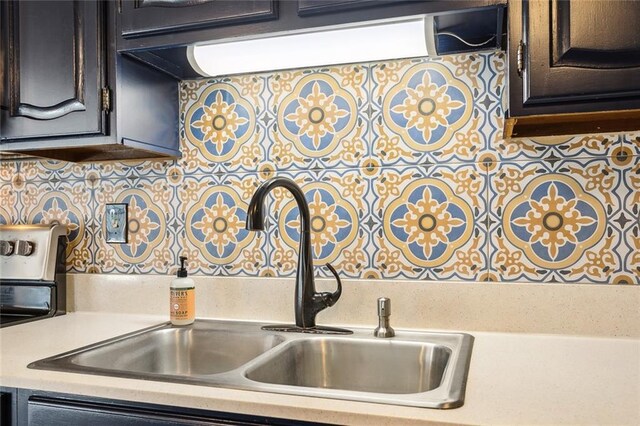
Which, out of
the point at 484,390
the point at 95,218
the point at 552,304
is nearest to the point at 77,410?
the point at 484,390

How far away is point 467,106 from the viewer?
1.40 meters

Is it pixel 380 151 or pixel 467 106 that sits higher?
pixel 467 106

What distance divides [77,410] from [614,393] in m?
0.98

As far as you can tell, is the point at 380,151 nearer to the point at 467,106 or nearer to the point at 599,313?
the point at 467,106

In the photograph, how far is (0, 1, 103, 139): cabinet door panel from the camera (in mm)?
1396

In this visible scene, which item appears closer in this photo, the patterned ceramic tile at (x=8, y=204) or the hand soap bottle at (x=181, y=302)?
the hand soap bottle at (x=181, y=302)

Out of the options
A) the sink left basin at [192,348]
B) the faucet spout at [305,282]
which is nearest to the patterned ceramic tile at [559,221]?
the faucet spout at [305,282]

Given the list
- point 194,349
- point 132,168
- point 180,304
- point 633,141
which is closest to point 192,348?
point 194,349

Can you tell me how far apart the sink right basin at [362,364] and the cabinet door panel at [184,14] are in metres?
0.81

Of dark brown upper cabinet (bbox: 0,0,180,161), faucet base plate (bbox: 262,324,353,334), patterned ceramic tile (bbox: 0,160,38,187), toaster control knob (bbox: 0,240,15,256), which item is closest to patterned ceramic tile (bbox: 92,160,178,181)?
dark brown upper cabinet (bbox: 0,0,180,161)

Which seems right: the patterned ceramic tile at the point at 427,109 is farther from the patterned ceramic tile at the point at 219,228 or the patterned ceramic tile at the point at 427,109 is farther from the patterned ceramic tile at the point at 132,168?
the patterned ceramic tile at the point at 132,168

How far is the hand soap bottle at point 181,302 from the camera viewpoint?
58.1 inches

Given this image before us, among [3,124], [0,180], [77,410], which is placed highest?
[3,124]

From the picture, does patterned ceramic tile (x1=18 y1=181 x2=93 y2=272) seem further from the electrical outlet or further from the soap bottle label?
the soap bottle label
